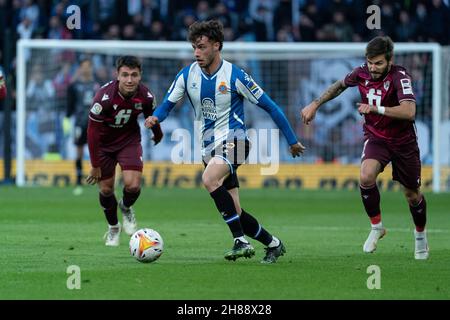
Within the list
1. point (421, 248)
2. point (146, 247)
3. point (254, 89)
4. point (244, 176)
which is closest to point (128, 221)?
point (146, 247)

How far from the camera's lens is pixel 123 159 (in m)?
12.2

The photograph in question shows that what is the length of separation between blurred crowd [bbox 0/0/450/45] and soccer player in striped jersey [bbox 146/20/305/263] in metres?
16.1

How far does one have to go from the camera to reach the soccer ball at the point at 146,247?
974 centimetres

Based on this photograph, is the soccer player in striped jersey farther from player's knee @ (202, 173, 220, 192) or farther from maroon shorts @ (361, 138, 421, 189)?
maroon shorts @ (361, 138, 421, 189)

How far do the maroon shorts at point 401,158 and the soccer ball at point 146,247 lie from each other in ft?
7.73

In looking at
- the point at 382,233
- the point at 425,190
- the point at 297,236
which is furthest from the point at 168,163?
the point at 382,233

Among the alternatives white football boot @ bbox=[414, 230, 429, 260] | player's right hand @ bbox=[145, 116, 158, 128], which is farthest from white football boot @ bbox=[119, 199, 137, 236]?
white football boot @ bbox=[414, 230, 429, 260]

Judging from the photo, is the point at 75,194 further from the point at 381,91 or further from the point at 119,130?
the point at 381,91

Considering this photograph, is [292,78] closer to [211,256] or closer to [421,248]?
[421,248]

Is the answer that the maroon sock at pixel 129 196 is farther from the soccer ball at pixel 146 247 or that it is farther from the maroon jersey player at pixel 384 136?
the maroon jersey player at pixel 384 136

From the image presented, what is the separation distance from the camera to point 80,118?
22172mm

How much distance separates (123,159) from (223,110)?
2.49 metres

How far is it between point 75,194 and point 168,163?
134 inches

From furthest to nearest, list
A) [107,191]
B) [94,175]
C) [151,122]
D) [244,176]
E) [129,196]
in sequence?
[244,176] < [129,196] < [107,191] < [94,175] < [151,122]
